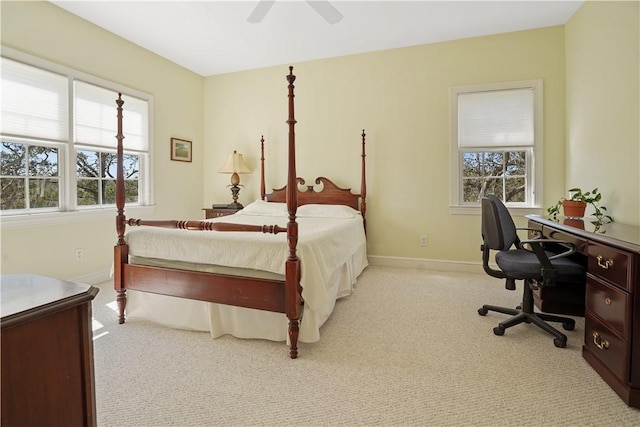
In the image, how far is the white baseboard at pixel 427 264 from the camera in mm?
3859

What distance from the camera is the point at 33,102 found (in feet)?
9.59

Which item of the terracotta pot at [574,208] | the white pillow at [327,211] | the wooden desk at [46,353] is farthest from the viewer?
the white pillow at [327,211]

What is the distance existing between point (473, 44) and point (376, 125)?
4.57 ft

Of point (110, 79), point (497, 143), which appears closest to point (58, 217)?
point (110, 79)

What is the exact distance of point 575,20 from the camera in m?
3.26

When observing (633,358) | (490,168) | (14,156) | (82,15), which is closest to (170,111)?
(82,15)

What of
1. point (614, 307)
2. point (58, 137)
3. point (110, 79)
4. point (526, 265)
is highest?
point (110, 79)

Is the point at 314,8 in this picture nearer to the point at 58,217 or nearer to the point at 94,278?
the point at 58,217

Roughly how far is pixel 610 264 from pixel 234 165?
4.03 metres

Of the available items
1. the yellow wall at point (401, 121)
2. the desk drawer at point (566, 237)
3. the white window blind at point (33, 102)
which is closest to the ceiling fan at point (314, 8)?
the yellow wall at point (401, 121)

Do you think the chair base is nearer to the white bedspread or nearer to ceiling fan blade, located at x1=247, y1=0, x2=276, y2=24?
the white bedspread

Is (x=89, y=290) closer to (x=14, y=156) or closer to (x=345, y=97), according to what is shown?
(x=14, y=156)

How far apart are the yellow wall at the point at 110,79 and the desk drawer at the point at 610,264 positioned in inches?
168

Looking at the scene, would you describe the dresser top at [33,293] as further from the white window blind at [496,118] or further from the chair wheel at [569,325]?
the white window blind at [496,118]
